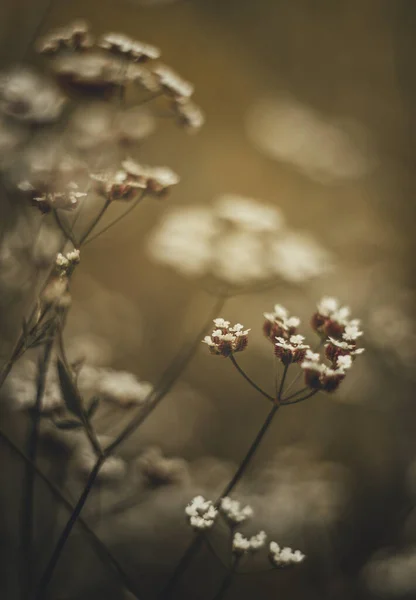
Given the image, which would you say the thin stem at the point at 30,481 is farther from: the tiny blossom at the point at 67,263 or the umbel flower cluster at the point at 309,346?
the umbel flower cluster at the point at 309,346

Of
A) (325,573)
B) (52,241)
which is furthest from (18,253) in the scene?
(325,573)

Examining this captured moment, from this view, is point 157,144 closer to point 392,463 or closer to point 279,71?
point 279,71

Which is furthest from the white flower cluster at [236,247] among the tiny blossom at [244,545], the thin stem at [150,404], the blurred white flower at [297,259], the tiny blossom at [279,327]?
the tiny blossom at [244,545]

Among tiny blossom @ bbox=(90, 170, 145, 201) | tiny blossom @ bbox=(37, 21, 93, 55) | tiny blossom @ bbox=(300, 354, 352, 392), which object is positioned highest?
tiny blossom @ bbox=(37, 21, 93, 55)

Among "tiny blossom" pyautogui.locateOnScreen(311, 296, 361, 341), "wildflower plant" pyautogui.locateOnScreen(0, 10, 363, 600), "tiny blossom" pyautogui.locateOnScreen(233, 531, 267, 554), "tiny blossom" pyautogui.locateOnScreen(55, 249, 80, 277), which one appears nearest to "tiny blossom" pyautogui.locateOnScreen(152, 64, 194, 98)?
"wildflower plant" pyautogui.locateOnScreen(0, 10, 363, 600)

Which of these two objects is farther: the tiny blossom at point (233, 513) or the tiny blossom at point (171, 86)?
the tiny blossom at point (171, 86)

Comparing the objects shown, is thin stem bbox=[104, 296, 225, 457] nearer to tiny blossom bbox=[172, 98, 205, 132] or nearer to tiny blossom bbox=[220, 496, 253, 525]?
tiny blossom bbox=[220, 496, 253, 525]

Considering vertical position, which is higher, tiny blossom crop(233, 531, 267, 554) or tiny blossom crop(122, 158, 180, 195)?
tiny blossom crop(122, 158, 180, 195)
